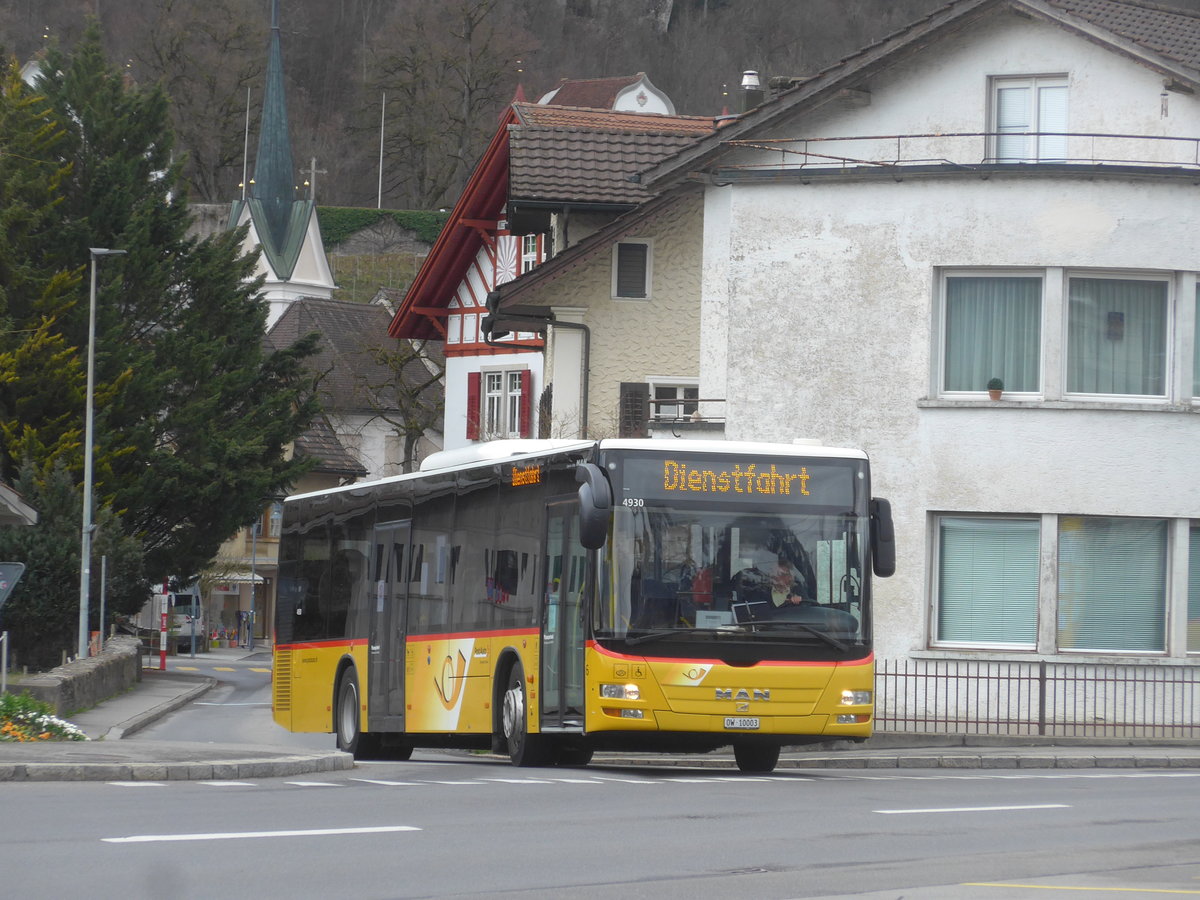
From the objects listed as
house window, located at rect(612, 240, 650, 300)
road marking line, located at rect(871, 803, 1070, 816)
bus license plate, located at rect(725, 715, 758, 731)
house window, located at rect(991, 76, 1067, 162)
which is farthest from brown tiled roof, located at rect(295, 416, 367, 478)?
road marking line, located at rect(871, 803, 1070, 816)

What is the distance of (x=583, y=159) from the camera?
124 ft

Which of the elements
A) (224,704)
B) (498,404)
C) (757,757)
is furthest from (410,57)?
(757,757)

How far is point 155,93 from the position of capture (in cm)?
5559

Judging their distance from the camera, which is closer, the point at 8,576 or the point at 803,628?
A: the point at 803,628

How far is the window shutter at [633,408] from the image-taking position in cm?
3416

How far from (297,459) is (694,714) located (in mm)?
41174

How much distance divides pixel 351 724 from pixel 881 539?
7.80m

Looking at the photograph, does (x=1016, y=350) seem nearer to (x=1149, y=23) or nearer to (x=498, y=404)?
(x=1149, y=23)

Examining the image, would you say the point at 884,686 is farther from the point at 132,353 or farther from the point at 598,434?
the point at 132,353

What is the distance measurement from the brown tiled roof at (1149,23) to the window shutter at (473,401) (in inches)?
693

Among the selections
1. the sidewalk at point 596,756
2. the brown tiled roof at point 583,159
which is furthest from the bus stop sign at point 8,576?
the brown tiled roof at point 583,159

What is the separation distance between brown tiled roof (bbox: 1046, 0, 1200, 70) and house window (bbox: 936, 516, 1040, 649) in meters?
6.86

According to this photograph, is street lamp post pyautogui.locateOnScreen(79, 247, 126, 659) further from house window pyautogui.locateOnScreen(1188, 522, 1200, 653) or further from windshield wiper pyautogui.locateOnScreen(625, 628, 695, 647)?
windshield wiper pyautogui.locateOnScreen(625, 628, 695, 647)

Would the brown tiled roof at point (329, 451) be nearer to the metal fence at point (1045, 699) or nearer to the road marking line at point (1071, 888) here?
the metal fence at point (1045, 699)
